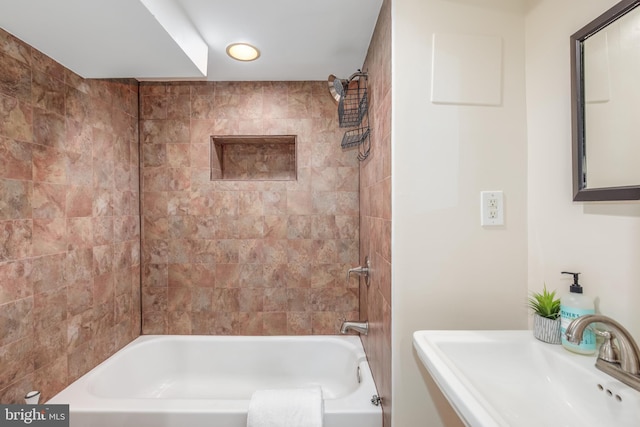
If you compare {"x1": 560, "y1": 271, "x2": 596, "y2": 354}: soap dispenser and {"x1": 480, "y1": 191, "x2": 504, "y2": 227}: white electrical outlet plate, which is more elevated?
{"x1": 480, "y1": 191, "x2": 504, "y2": 227}: white electrical outlet plate

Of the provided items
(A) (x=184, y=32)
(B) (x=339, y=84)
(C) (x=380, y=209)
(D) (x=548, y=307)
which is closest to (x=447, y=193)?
(C) (x=380, y=209)

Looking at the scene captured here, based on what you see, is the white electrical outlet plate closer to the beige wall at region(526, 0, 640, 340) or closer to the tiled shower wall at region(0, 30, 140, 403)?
the beige wall at region(526, 0, 640, 340)

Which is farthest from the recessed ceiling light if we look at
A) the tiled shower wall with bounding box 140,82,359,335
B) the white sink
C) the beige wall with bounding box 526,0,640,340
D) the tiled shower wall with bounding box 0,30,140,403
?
the white sink

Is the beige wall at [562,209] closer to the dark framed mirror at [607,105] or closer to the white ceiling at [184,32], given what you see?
the dark framed mirror at [607,105]

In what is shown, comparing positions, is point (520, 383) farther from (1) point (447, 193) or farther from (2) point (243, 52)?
(2) point (243, 52)

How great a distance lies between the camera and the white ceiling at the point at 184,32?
108cm

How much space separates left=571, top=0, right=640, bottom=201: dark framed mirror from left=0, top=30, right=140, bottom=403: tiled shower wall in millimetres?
2104

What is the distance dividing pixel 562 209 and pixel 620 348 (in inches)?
17.2

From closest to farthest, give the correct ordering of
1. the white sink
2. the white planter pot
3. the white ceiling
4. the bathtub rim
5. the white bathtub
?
the white sink < the white planter pot < the white ceiling < the bathtub rim < the white bathtub

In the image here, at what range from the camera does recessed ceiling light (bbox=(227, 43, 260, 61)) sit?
166cm

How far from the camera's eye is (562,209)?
38.3 inches

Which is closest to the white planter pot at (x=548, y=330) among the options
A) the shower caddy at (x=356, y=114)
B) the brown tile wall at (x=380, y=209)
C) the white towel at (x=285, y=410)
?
the brown tile wall at (x=380, y=209)

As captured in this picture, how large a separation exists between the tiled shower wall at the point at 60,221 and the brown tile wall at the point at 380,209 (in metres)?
1.58

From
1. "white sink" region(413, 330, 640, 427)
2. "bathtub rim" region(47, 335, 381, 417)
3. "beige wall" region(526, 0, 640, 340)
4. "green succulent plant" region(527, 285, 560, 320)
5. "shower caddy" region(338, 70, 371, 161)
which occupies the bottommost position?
"bathtub rim" region(47, 335, 381, 417)
